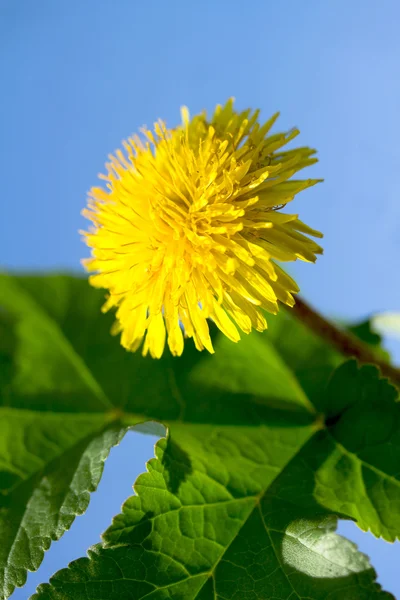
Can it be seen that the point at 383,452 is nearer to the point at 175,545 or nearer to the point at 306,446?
the point at 306,446

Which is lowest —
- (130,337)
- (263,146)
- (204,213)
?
(130,337)

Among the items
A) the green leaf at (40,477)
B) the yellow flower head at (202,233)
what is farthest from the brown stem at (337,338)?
the green leaf at (40,477)

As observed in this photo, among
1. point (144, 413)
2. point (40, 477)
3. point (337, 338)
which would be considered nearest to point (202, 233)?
point (337, 338)

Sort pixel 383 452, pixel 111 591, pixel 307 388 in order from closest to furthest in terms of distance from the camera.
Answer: pixel 111 591, pixel 383 452, pixel 307 388

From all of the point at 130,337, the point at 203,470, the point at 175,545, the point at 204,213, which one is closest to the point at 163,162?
the point at 204,213

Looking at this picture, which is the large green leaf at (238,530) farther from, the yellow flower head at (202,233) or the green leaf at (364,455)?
the yellow flower head at (202,233)

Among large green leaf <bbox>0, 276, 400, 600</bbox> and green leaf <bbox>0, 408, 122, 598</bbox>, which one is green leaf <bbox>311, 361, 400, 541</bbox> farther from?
green leaf <bbox>0, 408, 122, 598</bbox>

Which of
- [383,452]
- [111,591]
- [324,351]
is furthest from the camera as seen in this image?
[324,351]
